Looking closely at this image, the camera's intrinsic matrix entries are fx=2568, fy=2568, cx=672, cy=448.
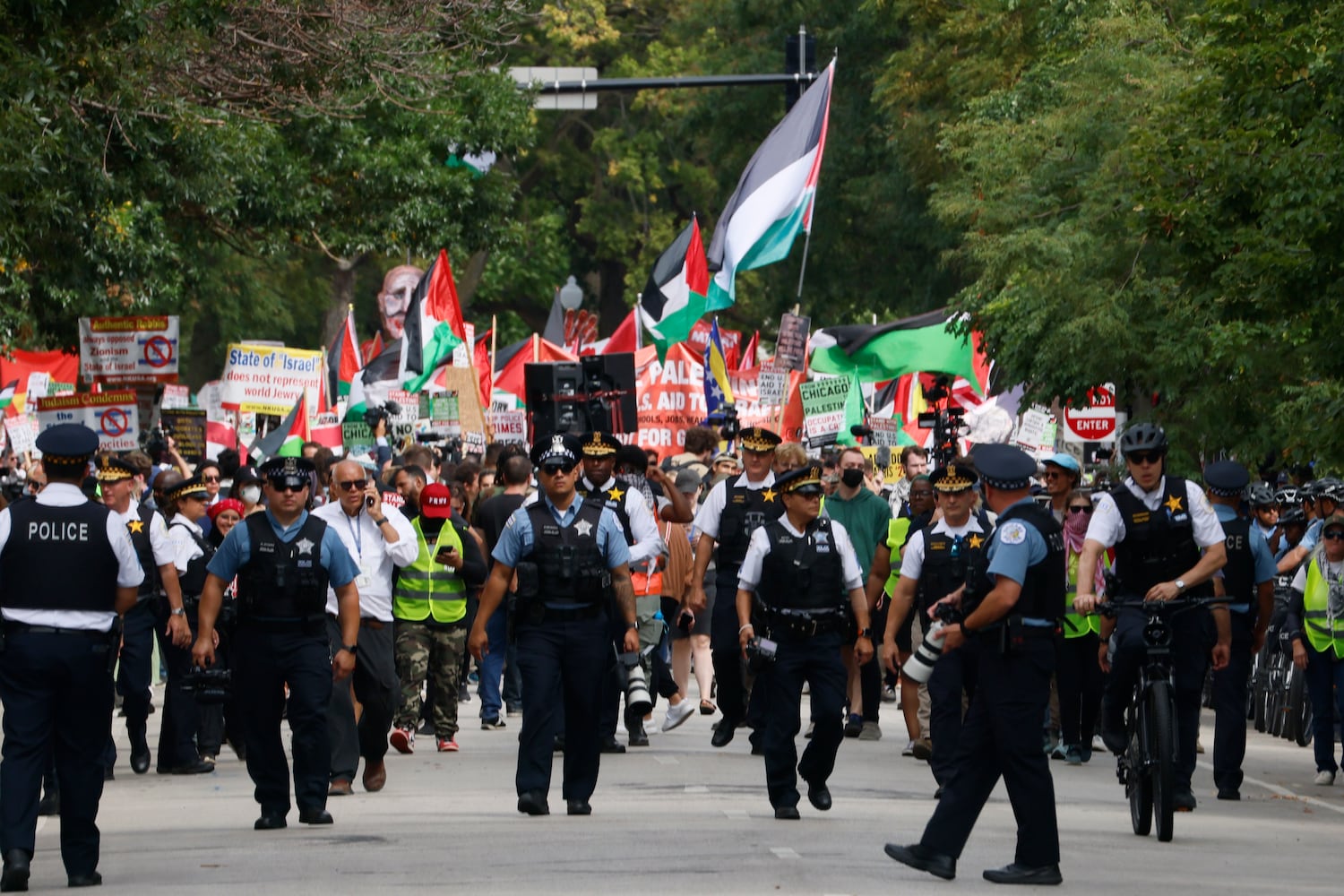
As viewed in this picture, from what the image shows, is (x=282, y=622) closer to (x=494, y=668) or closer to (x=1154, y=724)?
(x=1154, y=724)

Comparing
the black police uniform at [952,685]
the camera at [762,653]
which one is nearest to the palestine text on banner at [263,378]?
the black police uniform at [952,685]

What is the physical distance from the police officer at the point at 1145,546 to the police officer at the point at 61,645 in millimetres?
4729

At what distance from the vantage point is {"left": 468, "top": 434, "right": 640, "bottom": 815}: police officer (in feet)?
41.9

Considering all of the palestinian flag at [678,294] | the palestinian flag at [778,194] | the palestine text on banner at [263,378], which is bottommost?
the palestine text on banner at [263,378]

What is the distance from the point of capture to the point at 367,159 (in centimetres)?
3119

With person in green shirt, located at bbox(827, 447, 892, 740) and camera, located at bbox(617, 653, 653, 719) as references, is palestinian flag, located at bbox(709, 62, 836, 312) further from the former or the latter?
camera, located at bbox(617, 653, 653, 719)

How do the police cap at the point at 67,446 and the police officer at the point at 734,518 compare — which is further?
the police officer at the point at 734,518

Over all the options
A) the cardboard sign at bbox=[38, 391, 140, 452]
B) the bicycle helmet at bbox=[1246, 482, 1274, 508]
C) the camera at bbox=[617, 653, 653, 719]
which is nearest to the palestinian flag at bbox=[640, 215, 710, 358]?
the cardboard sign at bbox=[38, 391, 140, 452]

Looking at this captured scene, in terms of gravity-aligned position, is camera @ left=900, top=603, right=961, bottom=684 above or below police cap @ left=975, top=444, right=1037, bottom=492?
below

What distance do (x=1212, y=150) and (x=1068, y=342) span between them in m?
8.48

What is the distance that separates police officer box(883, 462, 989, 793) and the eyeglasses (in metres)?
0.93

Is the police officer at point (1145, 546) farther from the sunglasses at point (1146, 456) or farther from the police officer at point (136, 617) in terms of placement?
the police officer at point (136, 617)

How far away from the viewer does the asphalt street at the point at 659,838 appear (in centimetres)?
1043

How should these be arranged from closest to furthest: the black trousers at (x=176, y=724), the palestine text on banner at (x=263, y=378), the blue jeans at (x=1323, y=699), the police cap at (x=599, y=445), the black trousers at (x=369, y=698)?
the black trousers at (x=369, y=698) < the police cap at (x=599, y=445) < the black trousers at (x=176, y=724) < the blue jeans at (x=1323, y=699) < the palestine text on banner at (x=263, y=378)
